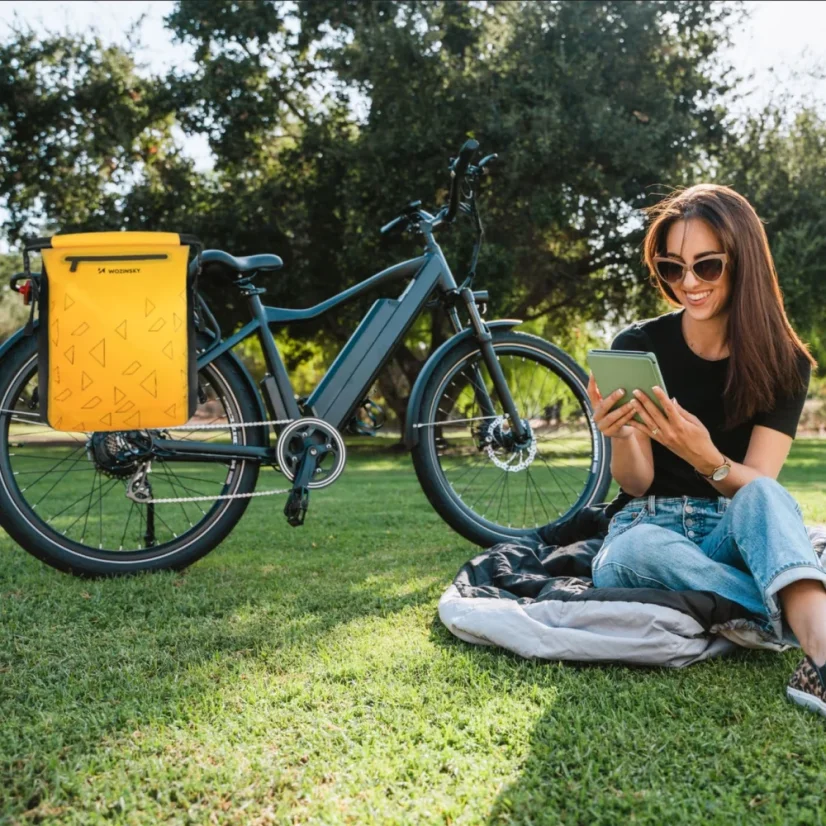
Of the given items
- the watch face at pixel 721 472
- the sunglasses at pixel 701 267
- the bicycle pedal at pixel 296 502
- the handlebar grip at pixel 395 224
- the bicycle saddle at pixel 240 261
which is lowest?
the bicycle pedal at pixel 296 502

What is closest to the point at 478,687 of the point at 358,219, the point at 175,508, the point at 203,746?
the point at 203,746

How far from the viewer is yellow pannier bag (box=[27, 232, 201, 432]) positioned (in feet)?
8.98

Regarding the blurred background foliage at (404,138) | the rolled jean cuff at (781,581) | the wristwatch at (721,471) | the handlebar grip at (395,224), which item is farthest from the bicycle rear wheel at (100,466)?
the blurred background foliage at (404,138)

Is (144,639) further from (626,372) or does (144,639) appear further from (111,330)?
(626,372)

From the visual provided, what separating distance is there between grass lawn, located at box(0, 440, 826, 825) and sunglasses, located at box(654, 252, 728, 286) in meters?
1.00

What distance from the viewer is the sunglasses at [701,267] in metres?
2.31

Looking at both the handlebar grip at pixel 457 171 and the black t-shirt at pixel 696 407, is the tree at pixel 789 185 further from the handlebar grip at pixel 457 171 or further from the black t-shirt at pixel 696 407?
the black t-shirt at pixel 696 407

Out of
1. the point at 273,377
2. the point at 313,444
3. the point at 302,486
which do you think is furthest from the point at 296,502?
the point at 273,377

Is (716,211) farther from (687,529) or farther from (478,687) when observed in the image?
(478,687)

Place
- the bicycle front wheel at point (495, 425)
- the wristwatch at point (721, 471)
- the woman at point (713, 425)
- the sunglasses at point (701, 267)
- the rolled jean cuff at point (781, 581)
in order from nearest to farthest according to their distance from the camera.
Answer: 1. the rolled jean cuff at point (781, 581)
2. the woman at point (713, 425)
3. the wristwatch at point (721, 471)
4. the sunglasses at point (701, 267)
5. the bicycle front wheel at point (495, 425)

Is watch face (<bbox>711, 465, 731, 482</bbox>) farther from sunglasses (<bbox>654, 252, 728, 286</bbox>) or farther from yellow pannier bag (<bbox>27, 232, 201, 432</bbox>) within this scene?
yellow pannier bag (<bbox>27, 232, 201, 432</bbox>)

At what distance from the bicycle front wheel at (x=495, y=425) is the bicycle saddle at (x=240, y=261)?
790 millimetres

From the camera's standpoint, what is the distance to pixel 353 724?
170 centimetres

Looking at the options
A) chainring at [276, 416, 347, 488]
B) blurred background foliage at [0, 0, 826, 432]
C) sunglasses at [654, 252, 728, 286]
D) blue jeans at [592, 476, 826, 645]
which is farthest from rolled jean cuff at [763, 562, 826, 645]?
blurred background foliage at [0, 0, 826, 432]
